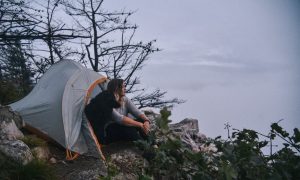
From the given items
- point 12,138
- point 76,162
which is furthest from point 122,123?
point 12,138

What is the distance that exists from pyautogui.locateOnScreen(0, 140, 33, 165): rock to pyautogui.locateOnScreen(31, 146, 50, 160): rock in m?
0.31

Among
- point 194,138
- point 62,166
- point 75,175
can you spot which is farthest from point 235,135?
point 194,138

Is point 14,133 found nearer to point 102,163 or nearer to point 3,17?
point 102,163

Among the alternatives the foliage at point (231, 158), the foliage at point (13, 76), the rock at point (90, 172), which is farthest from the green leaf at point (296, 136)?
the foliage at point (13, 76)

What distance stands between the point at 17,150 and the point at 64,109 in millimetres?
1718

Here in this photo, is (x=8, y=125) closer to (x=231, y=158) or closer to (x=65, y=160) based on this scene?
(x=65, y=160)

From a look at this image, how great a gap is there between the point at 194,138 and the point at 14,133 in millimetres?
4438

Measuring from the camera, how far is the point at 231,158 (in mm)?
1634

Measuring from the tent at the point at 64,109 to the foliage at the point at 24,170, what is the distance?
1.23m

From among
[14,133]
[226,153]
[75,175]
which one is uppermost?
[226,153]

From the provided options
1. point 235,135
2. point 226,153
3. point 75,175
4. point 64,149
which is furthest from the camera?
point 64,149

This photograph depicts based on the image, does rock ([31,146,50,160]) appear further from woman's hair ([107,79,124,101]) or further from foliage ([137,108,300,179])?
foliage ([137,108,300,179])

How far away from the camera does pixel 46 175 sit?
5.24m

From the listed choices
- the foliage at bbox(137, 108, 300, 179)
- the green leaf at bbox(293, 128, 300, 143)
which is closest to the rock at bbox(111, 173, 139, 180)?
the foliage at bbox(137, 108, 300, 179)
